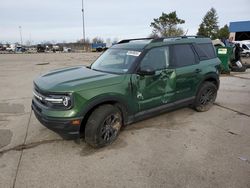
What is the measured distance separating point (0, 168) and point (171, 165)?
2.54m

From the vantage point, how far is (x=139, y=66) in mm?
3994

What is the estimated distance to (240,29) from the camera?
40281mm

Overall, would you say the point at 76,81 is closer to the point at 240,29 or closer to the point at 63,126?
the point at 63,126

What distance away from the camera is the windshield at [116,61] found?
4.09m

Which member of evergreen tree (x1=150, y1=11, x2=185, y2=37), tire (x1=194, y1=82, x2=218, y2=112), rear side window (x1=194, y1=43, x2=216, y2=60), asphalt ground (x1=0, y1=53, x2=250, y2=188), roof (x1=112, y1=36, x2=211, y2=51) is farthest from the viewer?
evergreen tree (x1=150, y1=11, x2=185, y2=37)

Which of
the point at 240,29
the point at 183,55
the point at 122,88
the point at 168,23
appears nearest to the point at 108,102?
the point at 122,88

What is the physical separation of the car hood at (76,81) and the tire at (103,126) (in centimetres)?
43

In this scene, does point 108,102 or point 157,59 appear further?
point 157,59

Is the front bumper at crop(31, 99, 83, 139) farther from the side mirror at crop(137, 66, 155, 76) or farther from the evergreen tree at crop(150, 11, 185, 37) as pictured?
the evergreen tree at crop(150, 11, 185, 37)

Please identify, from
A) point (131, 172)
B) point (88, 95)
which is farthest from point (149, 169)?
point (88, 95)

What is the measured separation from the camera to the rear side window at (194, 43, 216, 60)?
5.21 meters

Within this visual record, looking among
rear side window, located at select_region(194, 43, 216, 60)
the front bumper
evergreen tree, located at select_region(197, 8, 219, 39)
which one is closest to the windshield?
the front bumper

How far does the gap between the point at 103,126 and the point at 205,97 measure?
9.99ft

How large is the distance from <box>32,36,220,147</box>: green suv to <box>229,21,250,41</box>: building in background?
41.0m
